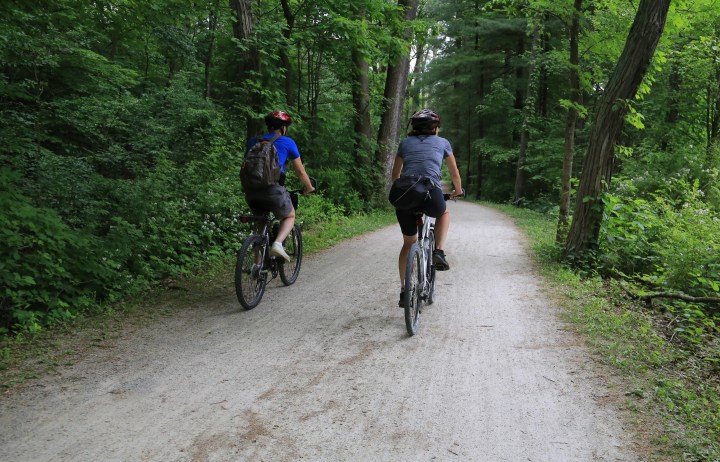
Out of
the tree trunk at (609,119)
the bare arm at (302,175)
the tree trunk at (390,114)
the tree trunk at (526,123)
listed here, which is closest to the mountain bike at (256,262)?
the bare arm at (302,175)

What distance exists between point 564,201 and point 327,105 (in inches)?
296

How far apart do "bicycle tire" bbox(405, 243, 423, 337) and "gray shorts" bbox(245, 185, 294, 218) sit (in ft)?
5.91

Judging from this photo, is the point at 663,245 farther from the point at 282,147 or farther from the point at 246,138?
the point at 246,138

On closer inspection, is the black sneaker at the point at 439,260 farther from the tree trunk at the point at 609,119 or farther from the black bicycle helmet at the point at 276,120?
the tree trunk at the point at 609,119

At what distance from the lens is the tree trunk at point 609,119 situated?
22.3 ft

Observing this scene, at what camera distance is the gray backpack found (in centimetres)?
538

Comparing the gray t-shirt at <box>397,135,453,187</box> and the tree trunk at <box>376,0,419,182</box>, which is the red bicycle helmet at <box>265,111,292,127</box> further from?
the tree trunk at <box>376,0,419,182</box>

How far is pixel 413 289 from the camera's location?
464 cm

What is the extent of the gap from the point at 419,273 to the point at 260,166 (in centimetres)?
207

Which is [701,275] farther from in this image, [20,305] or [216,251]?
[20,305]

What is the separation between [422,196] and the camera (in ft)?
15.4

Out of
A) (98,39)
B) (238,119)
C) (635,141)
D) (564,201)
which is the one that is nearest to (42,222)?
(238,119)

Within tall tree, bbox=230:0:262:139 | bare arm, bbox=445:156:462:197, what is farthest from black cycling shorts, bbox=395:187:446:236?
tall tree, bbox=230:0:262:139

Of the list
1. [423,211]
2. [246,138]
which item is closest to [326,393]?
[423,211]
